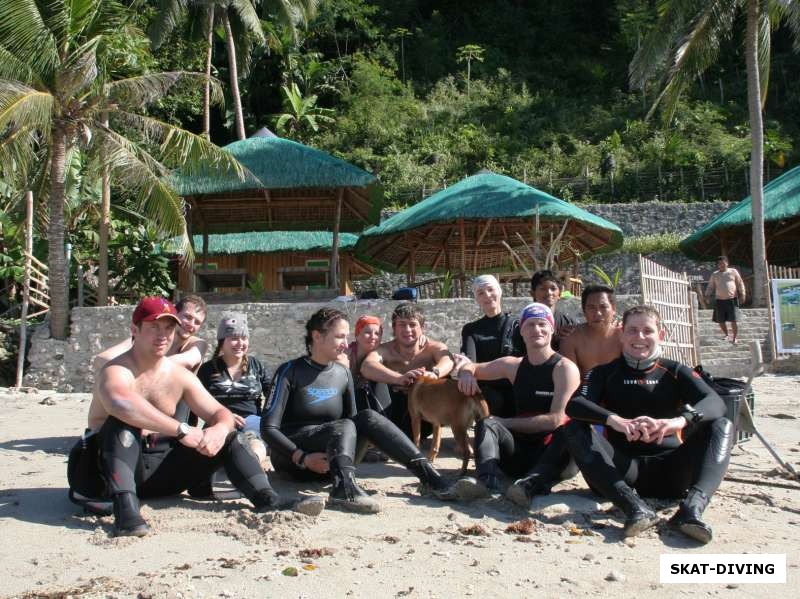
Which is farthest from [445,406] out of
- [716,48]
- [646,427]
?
[716,48]

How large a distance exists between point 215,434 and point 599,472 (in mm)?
1858

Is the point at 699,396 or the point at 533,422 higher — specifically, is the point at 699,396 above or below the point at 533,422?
above

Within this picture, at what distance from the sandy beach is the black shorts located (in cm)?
797

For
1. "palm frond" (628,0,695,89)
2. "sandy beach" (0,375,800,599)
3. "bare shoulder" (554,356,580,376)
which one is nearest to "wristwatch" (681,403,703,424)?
"sandy beach" (0,375,800,599)

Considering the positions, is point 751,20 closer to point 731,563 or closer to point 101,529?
point 731,563

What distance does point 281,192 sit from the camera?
13547mm

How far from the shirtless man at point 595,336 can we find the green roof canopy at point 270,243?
47.1 ft

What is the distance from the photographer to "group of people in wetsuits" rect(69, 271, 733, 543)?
3.76 m

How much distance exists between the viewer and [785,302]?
12.2 metres

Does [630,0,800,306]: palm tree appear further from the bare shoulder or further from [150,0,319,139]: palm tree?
[150,0,319,139]: palm tree

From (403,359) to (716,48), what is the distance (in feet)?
45.1

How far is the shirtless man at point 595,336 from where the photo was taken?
5008 millimetres

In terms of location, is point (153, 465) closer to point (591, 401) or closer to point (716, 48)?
point (591, 401)

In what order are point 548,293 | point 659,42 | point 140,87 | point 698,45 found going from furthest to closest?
point 659,42, point 698,45, point 140,87, point 548,293
